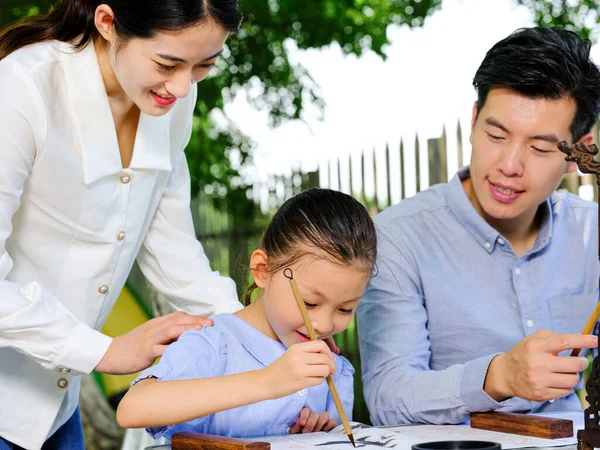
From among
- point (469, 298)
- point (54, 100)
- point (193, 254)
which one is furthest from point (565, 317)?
point (54, 100)

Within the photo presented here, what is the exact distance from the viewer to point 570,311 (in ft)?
9.68

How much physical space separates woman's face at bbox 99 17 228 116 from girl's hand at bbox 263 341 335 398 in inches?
29.4

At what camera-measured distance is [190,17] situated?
227 centimetres

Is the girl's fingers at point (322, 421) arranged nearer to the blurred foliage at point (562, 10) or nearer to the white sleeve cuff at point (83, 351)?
the white sleeve cuff at point (83, 351)

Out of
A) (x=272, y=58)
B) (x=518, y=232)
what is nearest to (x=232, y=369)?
(x=518, y=232)

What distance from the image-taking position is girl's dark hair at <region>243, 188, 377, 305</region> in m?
2.25

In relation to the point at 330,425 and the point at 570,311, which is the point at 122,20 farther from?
the point at 570,311

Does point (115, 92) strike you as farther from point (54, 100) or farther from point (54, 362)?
point (54, 362)

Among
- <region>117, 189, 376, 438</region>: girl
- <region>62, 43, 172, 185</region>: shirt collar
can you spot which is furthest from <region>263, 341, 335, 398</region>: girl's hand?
<region>62, 43, 172, 185</region>: shirt collar

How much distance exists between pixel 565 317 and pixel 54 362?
61.5 inches

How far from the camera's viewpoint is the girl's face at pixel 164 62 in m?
2.26

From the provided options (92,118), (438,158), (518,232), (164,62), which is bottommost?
(438,158)

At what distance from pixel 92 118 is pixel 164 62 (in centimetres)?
32

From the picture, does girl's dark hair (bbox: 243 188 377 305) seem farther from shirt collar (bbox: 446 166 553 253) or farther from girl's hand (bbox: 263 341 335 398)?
shirt collar (bbox: 446 166 553 253)
